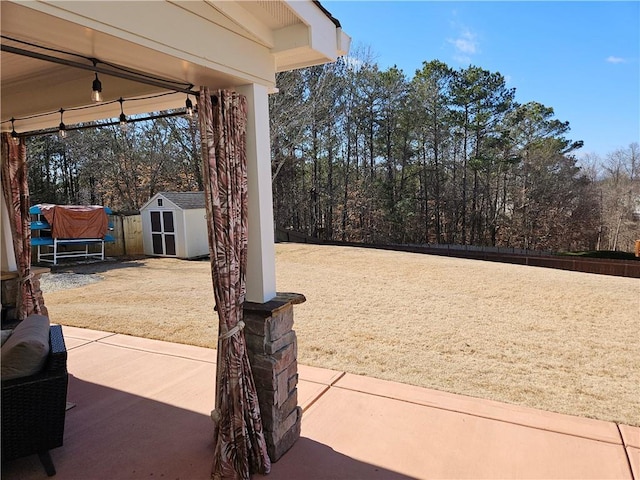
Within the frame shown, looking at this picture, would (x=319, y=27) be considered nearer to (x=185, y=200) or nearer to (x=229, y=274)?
(x=229, y=274)

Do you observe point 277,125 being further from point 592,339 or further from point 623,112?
point 623,112

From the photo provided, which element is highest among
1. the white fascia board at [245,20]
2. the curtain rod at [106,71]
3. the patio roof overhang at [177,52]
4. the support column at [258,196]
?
the white fascia board at [245,20]

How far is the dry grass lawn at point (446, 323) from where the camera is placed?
337cm

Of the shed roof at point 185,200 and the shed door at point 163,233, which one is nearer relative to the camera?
the shed roof at point 185,200

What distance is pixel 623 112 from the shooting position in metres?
16.2

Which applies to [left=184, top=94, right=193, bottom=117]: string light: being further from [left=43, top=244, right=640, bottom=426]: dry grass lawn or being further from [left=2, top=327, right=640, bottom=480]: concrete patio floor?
[left=43, top=244, right=640, bottom=426]: dry grass lawn

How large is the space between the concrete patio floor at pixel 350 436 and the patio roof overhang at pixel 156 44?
6.60 ft

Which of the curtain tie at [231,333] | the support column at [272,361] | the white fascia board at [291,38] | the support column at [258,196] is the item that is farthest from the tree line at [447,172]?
the curtain tie at [231,333]

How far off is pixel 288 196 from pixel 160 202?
10.0 meters

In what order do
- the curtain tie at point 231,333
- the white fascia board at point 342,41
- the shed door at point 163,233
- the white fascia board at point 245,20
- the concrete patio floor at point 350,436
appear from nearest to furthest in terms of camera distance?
1. the white fascia board at point 245,20
2. the curtain tie at point 231,333
3. the concrete patio floor at point 350,436
4. the white fascia board at point 342,41
5. the shed door at point 163,233

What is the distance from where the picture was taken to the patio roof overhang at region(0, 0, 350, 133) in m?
1.50

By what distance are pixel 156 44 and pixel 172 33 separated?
11cm

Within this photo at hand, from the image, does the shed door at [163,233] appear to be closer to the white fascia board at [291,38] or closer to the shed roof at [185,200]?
the shed roof at [185,200]

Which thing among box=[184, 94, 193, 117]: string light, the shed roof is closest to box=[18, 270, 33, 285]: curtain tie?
box=[184, 94, 193, 117]: string light
